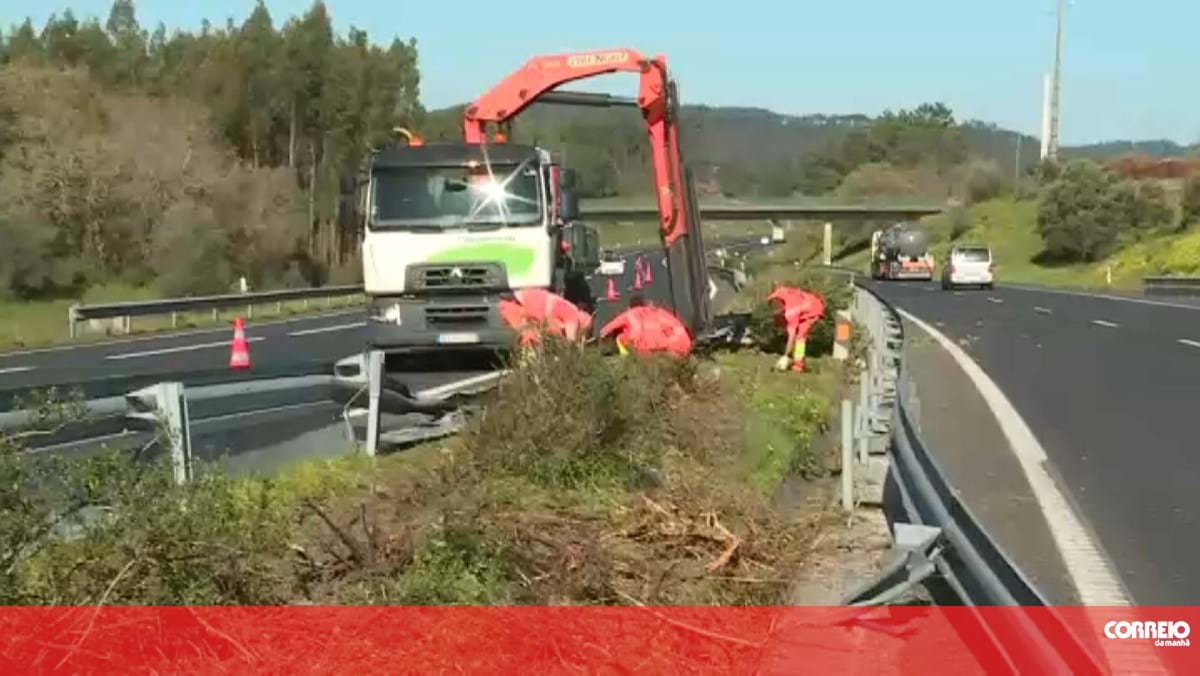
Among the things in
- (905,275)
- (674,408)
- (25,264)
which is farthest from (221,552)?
(905,275)

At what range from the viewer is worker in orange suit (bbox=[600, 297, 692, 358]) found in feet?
47.9

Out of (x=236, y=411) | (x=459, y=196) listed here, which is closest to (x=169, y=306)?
(x=459, y=196)

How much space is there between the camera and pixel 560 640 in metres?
6.16

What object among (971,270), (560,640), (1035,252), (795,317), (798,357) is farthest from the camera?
(1035,252)

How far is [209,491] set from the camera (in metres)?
6.48

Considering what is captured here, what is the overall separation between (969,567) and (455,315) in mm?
12112

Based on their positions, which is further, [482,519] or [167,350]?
[167,350]

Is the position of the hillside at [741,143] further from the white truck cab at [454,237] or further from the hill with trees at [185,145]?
the hill with trees at [185,145]

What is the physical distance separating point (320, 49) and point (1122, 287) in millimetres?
43270

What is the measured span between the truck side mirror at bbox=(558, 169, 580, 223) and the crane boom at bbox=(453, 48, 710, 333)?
2.05 metres

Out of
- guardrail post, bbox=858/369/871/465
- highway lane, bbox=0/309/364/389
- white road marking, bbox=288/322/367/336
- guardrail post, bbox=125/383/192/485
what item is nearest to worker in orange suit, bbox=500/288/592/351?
guardrail post, bbox=858/369/871/465

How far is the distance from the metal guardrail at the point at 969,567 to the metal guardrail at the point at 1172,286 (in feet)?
136

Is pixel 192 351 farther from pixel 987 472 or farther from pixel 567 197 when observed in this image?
pixel 987 472

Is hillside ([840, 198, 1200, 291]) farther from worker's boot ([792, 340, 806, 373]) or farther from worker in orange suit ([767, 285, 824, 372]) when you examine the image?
worker's boot ([792, 340, 806, 373])
